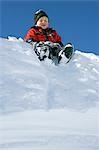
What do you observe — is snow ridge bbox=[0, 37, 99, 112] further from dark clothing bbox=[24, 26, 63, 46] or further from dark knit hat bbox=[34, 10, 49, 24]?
dark knit hat bbox=[34, 10, 49, 24]

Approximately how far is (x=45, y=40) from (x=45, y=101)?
34.2 inches

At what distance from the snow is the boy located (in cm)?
7

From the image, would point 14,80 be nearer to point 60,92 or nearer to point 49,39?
point 60,92

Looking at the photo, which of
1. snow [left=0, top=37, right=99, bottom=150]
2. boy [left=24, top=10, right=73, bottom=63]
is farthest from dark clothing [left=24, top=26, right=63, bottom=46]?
snow [left=0, top=37, right=99, bottom=150]

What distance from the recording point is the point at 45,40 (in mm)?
4352

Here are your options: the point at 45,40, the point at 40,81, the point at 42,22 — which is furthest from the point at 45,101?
the point at 42,22

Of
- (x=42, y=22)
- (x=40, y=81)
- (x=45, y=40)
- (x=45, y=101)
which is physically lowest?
(x=45, y=101)

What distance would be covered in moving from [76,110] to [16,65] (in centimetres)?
65

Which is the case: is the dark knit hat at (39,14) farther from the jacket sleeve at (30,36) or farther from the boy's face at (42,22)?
the jacket sleeve at (30,36)

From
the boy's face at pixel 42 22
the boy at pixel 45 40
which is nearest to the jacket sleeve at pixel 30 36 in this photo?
the boy at pixel 45 40

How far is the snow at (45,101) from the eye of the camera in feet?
10.9

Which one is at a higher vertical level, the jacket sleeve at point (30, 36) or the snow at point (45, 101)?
the jacket sleeve at point (30, 36)

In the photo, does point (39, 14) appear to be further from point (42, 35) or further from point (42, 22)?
point (42, 35)

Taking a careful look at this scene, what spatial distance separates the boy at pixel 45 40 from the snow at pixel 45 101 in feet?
0.23
